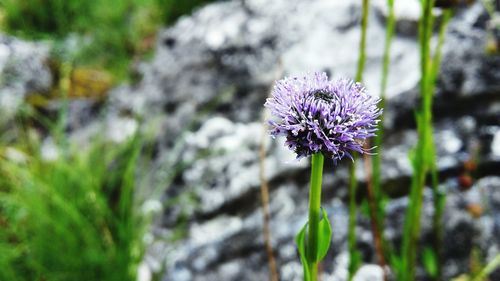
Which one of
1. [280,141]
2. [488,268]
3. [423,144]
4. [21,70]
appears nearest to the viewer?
[423,144]

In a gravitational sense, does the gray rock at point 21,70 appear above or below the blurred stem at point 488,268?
above

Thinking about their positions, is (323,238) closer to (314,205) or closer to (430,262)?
(314,205)

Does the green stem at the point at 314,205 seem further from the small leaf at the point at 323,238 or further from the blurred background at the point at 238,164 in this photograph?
the blurred background at the point at 238,164

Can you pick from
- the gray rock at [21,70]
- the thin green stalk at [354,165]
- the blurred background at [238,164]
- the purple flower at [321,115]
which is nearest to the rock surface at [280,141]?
the blurred background at [238,164]

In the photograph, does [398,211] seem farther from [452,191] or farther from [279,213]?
[279,213]

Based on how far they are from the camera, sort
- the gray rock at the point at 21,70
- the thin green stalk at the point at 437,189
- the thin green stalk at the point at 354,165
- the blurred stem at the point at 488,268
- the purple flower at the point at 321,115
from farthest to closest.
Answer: the gray rock at the point at 21,70
the blurred stem at the point at 488,268
the thin green stalk at the point at 437,189
the thin green stalk at the point at 354,165
the purple flower at the point at 321,115

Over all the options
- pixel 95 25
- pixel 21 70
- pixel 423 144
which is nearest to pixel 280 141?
pixel 423 144

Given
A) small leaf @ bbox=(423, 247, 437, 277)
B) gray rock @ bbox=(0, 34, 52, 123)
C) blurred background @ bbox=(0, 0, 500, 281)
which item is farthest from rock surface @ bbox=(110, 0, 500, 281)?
gray rock @ bbox=(0, 34, 52, 123)
